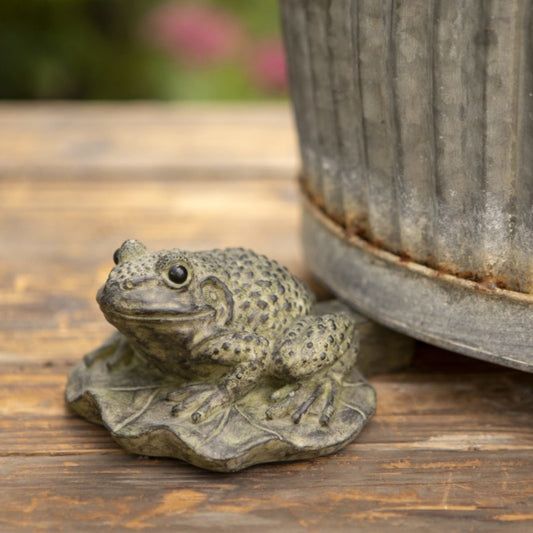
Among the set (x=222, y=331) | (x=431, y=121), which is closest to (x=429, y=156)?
(x=431, y=121)

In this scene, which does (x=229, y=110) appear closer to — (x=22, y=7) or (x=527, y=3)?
(x=22, y=7)

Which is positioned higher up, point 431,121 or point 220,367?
point 431,121

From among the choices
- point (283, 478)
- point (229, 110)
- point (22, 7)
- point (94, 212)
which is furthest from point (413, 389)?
point (22, 7)

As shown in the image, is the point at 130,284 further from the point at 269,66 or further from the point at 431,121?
the point at 269,66

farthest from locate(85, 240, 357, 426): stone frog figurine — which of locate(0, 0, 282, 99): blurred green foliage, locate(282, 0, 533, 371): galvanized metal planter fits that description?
locate(0, 0, 282, 99): blurred green foliage

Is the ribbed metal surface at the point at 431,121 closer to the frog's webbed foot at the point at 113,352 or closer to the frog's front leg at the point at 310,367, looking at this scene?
the frog's front leg at the point at 310,367

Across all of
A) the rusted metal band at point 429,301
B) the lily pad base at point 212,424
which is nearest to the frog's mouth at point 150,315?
the lily pad base at point 212,424
